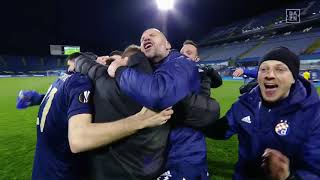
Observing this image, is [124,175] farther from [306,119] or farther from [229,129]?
[306,119]

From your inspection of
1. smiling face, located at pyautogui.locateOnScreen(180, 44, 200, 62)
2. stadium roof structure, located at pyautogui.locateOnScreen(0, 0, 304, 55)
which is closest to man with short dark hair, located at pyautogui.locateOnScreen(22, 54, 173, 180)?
smiling face, located at pyautogui.locateOnScreen(180, 44, 200, 62)

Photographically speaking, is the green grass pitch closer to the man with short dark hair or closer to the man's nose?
the man's nose

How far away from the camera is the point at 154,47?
262 cm

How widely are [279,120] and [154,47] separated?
3.88 ft

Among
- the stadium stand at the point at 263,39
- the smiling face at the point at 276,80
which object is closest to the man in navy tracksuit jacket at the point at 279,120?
the smiling face at the point at 276,80

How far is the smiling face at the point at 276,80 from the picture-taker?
271 cm

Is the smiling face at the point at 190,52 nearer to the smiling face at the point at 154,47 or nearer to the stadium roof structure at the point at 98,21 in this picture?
the smiling face at the point at 154,47

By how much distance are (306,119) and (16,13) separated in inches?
2401

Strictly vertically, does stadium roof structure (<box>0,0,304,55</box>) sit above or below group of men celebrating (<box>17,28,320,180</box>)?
above

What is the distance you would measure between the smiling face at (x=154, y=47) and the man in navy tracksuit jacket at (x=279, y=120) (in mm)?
875

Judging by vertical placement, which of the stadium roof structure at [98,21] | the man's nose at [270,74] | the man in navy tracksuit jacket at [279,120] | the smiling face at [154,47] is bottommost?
the man in navy tracksuit jacket at [279,120]

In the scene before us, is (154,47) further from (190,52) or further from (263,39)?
(263,39)

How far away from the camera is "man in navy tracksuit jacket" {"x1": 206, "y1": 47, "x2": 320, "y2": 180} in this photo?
8.25 ft

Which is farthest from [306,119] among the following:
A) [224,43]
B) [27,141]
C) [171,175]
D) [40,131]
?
[224,43]
